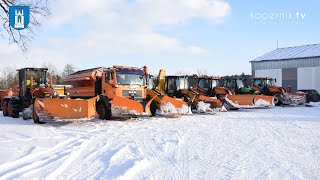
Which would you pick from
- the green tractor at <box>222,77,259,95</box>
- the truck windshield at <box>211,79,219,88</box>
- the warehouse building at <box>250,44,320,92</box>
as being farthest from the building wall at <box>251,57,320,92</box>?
the truck windshield at <box>211,79,219,88</box>

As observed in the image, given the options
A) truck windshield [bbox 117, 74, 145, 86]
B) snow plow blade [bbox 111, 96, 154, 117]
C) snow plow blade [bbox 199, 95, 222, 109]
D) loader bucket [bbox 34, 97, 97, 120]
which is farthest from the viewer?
snow plow blade [bbox 199, 95, 222, 109]

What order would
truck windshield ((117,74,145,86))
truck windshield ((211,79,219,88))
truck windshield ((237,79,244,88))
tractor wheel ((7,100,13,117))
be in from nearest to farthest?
1. truck windshield ((117,74,145,86))
2. tractor wheel ((7,100,13,117))
3. truck windshield ((211,79,219,88))
4. truck windshield ((237,79,244,88))

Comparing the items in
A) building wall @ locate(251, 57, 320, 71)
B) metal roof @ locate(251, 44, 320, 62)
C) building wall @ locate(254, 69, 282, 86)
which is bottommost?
building wall @ locate(254, 69, 282, 86)

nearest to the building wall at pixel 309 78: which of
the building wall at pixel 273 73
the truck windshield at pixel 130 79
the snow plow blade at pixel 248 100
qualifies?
the building wall at pixel 273 73

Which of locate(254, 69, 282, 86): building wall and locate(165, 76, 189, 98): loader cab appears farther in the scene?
locate(254, 69, 282, 86): building wall

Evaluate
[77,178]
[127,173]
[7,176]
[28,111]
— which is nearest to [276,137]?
[127,173]

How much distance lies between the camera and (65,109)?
12.7 metres

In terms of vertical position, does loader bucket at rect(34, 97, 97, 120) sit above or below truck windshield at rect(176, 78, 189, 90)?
below

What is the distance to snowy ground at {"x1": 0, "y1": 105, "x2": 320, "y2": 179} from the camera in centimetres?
541

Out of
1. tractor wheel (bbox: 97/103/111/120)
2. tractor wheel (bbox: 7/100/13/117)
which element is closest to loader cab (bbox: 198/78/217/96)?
tractor wheel (bbox: 97/103/111/120)

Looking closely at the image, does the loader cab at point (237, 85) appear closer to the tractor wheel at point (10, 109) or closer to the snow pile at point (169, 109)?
the snow pile at point (169, 109)

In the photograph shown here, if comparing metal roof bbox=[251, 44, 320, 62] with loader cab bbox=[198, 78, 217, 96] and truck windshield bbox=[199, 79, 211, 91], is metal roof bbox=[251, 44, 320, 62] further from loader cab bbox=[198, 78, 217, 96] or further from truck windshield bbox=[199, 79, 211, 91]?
truck windshield bbox=[199, 79, 211, 91]

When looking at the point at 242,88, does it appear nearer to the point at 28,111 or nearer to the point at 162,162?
the point at 28,111

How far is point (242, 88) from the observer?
22578 mm
